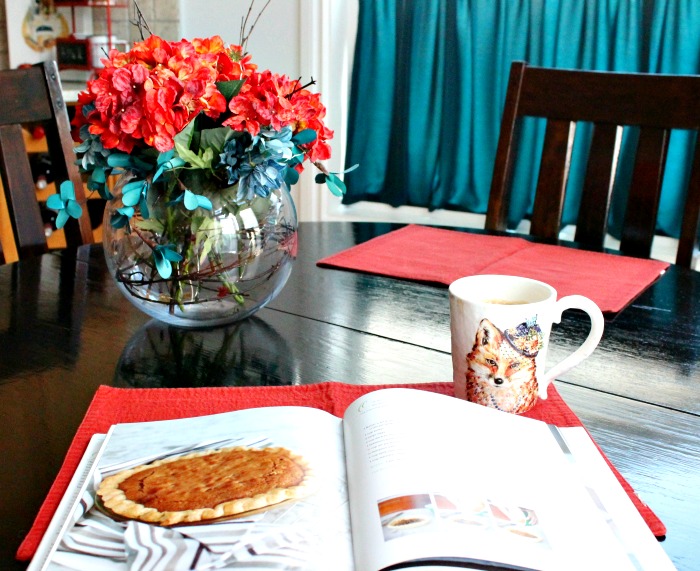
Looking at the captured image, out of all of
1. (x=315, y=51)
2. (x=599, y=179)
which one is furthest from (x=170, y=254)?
(x=315, y=51)

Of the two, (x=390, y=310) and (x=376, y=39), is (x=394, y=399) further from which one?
(x=376, y=39)

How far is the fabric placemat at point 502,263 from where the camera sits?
3.67 ft

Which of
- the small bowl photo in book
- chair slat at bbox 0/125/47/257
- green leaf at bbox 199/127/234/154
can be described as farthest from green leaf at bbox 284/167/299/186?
chair slat at bbox 0/125/47/257

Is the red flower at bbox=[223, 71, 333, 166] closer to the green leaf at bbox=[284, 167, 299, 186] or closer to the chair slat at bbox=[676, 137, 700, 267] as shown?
the green leaf at bbox=[284, 167, 299, 186]

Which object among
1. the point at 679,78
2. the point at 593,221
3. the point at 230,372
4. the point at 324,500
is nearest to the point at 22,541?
the point at 324,500

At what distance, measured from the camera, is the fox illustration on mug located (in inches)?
28.6

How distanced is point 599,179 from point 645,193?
Result: 9 cm

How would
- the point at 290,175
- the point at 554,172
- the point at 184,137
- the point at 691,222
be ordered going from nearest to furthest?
the point at 184,137
the point at 290,175
the point at 691,222
the point at 554,172

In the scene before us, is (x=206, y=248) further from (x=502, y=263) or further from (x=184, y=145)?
(x=502, y=263)

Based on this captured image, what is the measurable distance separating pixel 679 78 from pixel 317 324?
83 centimetres

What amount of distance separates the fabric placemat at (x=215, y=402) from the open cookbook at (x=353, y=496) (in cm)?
3

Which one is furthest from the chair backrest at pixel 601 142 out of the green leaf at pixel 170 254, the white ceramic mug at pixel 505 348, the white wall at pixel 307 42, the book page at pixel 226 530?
the white wall at pixel 307 42

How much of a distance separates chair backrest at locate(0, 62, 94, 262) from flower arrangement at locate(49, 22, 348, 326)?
21.8 inches

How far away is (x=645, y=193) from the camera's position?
141 centimetres
